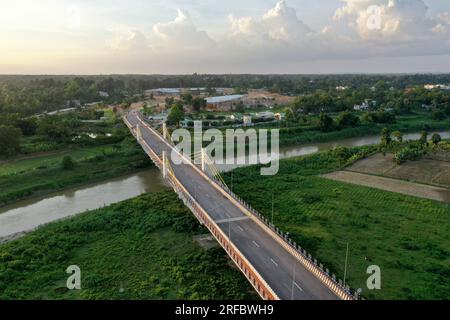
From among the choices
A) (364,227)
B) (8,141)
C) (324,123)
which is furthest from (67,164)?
(324,123)

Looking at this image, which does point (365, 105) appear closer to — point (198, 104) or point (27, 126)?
point (198, 104)

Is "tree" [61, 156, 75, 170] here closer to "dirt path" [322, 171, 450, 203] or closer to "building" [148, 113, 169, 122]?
"dirt path" [322, 171, 450, 203]

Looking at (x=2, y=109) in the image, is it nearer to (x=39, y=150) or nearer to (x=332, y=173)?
(x=39, y=150)

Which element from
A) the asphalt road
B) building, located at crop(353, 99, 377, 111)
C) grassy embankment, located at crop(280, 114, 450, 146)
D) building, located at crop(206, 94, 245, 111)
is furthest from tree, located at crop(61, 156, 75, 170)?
building, located at crop(353, 99, 377, 111)

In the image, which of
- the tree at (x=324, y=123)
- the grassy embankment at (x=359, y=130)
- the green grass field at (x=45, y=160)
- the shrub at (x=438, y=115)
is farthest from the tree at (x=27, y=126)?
the shrub at (x=438, y=115)

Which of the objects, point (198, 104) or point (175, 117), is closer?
point (175, 117)

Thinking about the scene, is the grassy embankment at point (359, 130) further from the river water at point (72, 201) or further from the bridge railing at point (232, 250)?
the bridge railing at point (232, 250)

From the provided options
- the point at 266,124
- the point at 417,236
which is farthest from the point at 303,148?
the point at 417,236
